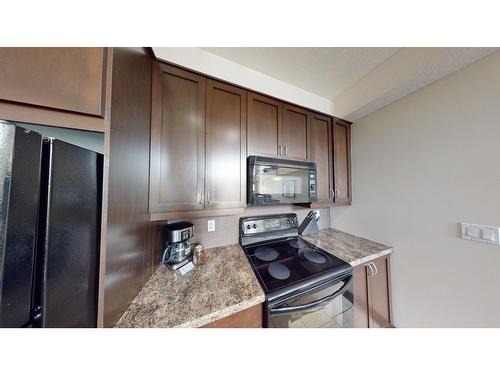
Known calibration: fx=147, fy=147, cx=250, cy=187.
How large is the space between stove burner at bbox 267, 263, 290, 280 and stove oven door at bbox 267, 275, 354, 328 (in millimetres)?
121

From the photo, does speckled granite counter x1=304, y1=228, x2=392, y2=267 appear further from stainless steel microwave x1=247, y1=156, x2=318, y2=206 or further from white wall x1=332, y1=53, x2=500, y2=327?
stainless steel microwave x1=247, y1=156, x2=318, y2=206

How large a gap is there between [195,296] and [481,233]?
1.62 metres

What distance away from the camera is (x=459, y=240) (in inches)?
36.7

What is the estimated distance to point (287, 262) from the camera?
105 cm

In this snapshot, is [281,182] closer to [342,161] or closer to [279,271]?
[279,271]

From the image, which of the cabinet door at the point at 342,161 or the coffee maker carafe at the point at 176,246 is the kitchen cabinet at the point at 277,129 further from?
the coffee maker carafe at the point at 176,246

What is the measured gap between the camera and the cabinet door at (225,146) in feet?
3.27

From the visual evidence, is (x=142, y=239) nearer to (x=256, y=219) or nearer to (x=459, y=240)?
(x=256, y=219)

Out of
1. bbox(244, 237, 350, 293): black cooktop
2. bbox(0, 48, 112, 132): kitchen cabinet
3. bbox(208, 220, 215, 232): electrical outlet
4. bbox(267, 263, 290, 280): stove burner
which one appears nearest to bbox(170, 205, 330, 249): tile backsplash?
bbox(208, 220, 215, 232): electrical outlet

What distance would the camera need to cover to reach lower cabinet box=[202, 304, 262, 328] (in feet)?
2.11

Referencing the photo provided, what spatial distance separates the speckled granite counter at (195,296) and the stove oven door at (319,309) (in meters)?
0.18
